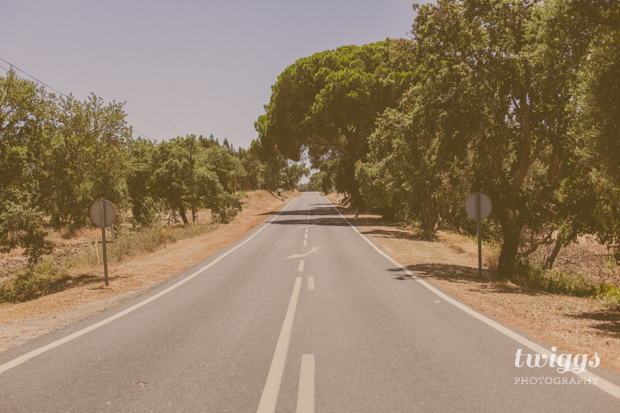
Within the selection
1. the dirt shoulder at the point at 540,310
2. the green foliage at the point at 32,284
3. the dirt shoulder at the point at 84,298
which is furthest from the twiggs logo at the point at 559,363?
the green foliage at the point at 32,284

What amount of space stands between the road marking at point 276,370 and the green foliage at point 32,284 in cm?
947

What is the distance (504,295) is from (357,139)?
3416 centimetres

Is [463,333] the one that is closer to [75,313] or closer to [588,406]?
[588,406]

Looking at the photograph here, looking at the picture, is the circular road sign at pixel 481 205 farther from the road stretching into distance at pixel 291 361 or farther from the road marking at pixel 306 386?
the road marking at pixel 306 386

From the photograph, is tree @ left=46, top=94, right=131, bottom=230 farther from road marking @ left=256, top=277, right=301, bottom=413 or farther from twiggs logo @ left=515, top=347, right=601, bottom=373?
twiggs logo @ left=515, top=347, right=601, bottom=373

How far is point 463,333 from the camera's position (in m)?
5.80

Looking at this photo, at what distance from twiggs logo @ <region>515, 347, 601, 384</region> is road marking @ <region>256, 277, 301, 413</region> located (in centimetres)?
245

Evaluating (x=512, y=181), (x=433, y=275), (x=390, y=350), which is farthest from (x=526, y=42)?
(x=390, y=350)

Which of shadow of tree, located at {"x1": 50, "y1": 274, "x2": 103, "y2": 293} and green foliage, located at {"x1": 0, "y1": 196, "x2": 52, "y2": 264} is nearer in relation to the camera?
green foliage, located at {"x1": 0, "y1": 196, "x2": 52, "y2": 264}

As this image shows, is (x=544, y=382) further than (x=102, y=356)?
No

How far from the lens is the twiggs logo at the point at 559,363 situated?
4086mm

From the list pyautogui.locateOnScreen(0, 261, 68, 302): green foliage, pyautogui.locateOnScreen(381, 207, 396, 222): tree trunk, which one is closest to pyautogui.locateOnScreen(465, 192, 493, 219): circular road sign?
pyautogui.locateOnScreen(0, 261, 68, 302): green foliage

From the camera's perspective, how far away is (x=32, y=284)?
12.4m

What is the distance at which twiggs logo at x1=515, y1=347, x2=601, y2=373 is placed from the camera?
4.45 metres
